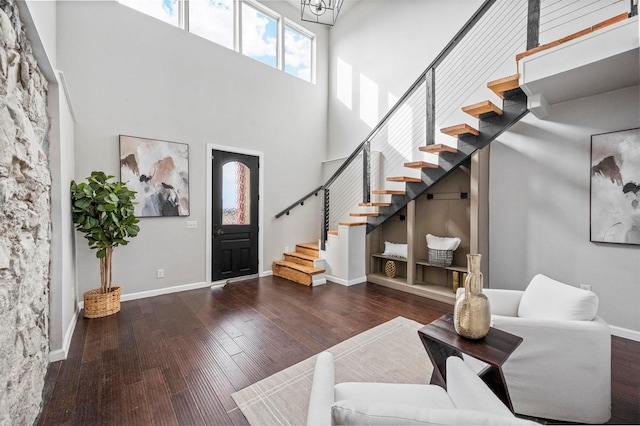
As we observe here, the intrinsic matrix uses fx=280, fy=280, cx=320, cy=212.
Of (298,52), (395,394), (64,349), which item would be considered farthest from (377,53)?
(64,349)

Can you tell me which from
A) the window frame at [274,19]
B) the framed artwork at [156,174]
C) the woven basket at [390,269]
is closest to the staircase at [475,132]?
the woven basket at [390,269]

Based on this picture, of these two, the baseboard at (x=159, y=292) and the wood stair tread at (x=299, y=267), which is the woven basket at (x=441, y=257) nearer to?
the wood stair tread at (x=299, y=267)

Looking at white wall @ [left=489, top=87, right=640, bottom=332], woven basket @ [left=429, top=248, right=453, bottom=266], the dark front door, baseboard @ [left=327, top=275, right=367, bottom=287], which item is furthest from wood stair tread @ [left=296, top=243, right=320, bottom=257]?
white wall @ [left=489, top=87, right=640, bottom=332]

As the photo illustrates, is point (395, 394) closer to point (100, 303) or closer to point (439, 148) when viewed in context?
point (439, 148)

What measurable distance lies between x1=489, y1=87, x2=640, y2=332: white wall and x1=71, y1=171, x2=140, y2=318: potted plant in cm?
474

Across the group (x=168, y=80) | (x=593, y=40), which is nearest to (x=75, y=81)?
(x=168, y=80)

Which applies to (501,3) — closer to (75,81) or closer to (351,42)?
(351,42)

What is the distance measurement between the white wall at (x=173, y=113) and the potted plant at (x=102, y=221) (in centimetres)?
48

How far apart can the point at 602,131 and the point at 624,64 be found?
0.90 metres

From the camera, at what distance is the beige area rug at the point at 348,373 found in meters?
1.81

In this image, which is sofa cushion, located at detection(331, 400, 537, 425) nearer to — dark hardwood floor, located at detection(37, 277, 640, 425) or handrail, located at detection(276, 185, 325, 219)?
dark hardwood floor, located at detection(37, 277, 640, 425)

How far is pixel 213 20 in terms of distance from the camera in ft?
16.0

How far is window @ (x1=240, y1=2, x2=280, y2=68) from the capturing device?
17.3ft

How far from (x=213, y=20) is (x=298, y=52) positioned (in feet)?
6.08
